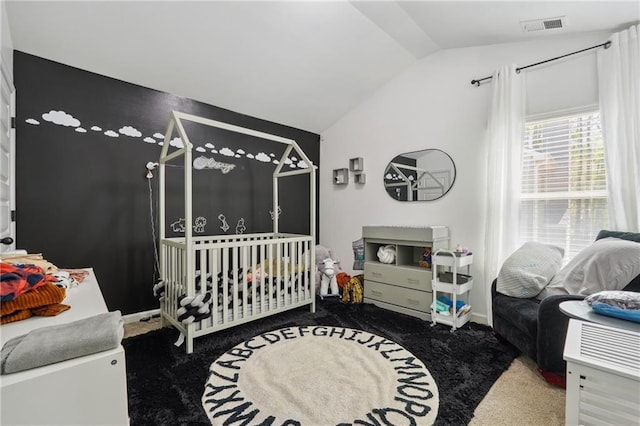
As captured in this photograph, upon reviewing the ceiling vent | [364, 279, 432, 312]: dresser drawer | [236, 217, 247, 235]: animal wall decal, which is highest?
the ceiling vent

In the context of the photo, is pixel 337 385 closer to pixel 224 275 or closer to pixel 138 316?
pixel 224 275

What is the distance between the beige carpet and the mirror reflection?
1.77 m

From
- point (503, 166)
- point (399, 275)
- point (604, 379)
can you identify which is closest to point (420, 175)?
point (503, 166)

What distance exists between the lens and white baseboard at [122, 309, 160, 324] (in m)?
2.71

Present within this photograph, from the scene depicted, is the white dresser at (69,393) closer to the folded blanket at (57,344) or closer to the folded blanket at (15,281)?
the folded blanket at (57,344)

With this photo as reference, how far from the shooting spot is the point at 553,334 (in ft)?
5.59

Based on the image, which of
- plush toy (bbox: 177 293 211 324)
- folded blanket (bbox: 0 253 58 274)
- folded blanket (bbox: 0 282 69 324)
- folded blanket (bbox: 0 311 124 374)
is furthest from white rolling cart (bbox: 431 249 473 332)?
folded blanket (bbox: 0 253 58 274)

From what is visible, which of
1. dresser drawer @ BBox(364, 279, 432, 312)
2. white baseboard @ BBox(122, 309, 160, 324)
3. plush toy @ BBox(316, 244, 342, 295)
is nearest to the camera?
white baseboard @ BBox(122, 309, 160, 324)

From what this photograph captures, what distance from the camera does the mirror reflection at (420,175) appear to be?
3.12 m

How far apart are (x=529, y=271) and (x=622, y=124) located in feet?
4.04

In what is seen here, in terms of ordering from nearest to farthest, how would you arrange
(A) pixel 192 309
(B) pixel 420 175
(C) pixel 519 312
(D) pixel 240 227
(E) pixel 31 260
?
1. (E) pixel 31 260
2. (C) pixel 519 312
3. (A) pixel 192 309
4. (B) pixel 420 175
5. (D) pixel 240 227

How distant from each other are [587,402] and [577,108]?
2.32 metres

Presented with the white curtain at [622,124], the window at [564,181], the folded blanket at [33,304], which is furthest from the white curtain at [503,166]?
the folded blanket at [33,304]

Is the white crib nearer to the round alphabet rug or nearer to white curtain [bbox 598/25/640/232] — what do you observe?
the round alphabet rug
